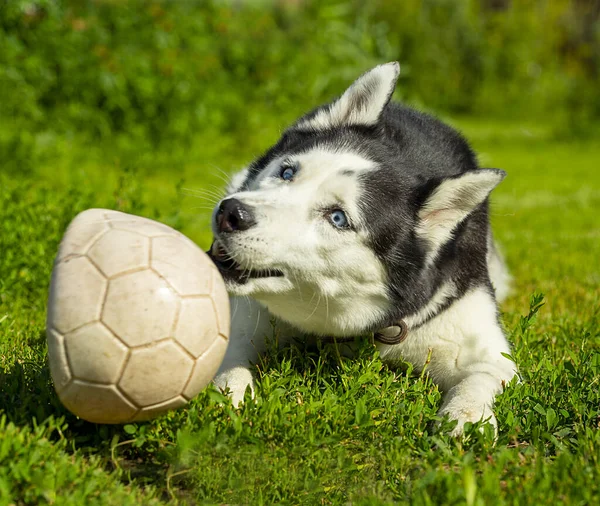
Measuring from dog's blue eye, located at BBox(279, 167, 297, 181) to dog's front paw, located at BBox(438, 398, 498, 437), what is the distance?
1.15 meters

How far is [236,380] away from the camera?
3066 millimetres

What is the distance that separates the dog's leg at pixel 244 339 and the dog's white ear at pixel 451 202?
32.4 inches

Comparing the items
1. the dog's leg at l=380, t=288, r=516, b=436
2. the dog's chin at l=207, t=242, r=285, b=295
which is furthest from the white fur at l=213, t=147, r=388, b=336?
the dog's leg at l=380, t=288, r=516, b=436

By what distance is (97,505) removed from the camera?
2.17 m

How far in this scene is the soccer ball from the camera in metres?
2.30

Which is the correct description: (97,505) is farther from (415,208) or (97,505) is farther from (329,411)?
(415,208)

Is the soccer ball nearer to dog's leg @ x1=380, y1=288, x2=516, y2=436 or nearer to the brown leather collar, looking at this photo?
the brown leather collar

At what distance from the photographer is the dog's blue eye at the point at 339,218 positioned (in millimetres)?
Answer: 3037

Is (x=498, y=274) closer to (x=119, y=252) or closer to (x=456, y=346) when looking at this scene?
(x=456, y=346)

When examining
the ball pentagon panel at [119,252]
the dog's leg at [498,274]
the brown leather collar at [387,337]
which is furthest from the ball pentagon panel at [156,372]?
the dog's leg at [498,274]

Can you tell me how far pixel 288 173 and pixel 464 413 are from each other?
4.04 ft

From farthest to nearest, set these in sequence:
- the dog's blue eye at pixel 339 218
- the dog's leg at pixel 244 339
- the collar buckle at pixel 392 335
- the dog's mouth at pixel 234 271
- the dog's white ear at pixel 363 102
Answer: the dog's white ear at pixel 363 102 < the collar buckle at pixel 392 335 < the dog's leg at pixel 244 339 < the dog's blue eye at pixel 339 218 < the dog's mouth at pixel 234 271

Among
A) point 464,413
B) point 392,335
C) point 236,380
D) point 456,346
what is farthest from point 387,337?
point 236,380

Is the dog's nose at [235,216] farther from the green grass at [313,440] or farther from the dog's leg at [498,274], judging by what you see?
the dog's leg at [498,274]
